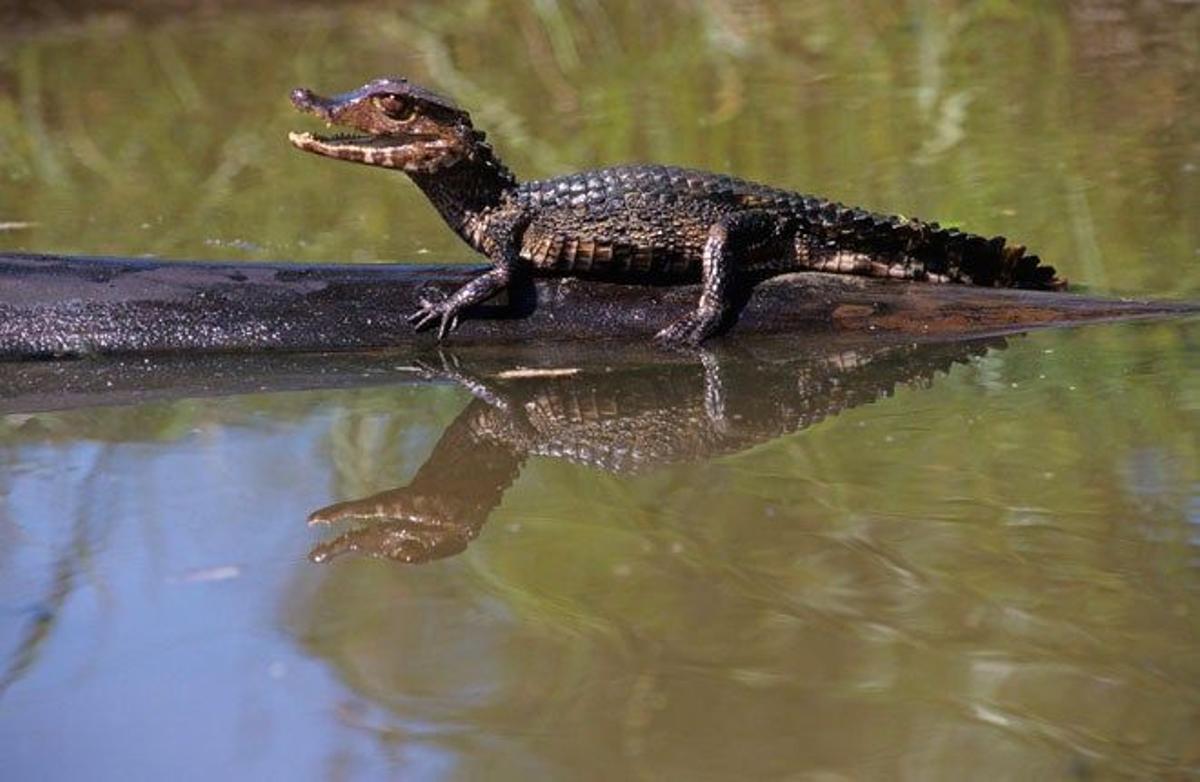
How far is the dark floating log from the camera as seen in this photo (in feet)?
18.1

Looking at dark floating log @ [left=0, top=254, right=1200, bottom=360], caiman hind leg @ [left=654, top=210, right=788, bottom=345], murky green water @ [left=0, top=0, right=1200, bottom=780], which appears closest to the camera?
murky green water @ [left=0, top=0, right=1200, bottom=780]

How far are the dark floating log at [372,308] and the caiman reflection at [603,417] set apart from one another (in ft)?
0.35

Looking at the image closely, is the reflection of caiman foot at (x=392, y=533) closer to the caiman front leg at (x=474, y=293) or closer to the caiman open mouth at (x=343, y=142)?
the caiman front leg at (x=474, y=293)

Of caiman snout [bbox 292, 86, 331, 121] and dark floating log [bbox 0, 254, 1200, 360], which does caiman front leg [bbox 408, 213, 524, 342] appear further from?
caiman snout [bbox 292, 86, 331, 121]

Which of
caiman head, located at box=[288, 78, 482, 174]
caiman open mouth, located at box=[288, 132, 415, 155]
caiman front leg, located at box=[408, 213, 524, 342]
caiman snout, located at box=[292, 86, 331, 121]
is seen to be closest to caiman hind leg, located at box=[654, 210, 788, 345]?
caiman front leg, located at box=[408, 213, 524, 342]

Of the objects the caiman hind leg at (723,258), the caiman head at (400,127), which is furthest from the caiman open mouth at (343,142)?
the caiman hind leg at (723,258)

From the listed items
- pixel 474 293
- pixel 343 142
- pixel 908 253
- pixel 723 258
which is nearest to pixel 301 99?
pixel 343 142

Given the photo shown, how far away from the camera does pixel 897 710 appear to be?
128 inches

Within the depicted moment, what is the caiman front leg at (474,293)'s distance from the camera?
562cm

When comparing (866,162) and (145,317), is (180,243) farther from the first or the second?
(866,162)

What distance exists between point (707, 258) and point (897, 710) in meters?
2.75

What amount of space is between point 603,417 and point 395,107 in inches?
59.1

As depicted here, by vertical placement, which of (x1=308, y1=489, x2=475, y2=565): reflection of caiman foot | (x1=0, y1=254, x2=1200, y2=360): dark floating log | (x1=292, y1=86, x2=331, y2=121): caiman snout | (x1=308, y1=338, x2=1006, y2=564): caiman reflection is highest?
(x1=292, y1=86, x2=331, y2=121): caiman snout

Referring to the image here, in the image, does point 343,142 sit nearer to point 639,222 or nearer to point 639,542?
point 639,222
